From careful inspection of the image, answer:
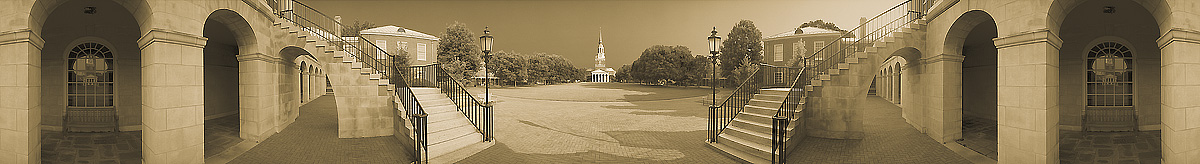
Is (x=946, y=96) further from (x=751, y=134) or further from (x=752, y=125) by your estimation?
(x=751, y=134)

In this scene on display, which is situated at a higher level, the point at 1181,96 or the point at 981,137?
the point at 1181,96

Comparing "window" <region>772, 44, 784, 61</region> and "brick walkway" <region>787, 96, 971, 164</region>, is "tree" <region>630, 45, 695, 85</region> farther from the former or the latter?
"brick walkway" <region>787, 96, 971, 164</region>

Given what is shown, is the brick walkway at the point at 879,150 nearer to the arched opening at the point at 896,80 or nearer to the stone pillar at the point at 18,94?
the stone pillar at the point at 18,94

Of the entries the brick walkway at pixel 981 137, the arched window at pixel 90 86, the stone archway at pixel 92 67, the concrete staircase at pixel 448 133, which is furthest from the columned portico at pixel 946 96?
the arched window at pixel 90 86

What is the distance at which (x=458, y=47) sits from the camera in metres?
31.1

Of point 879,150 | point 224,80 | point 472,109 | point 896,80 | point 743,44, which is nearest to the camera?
point 879,150

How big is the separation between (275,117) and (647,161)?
31.1ft

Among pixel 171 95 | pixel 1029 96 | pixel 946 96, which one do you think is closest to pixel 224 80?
pixel 171 95

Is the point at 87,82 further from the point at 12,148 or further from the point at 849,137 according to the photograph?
the point at 849,137

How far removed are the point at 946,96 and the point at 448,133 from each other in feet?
36.0

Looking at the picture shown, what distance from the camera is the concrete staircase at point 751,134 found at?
7.80m

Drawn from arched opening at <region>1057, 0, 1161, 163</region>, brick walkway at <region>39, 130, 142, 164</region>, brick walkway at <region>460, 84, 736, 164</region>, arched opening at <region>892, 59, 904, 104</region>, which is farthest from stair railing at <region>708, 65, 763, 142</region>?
arched opening at <region>892, 59, 904, 104</region>

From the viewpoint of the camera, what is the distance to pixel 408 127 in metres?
8.93

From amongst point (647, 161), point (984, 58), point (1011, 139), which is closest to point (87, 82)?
point (647, 161)
